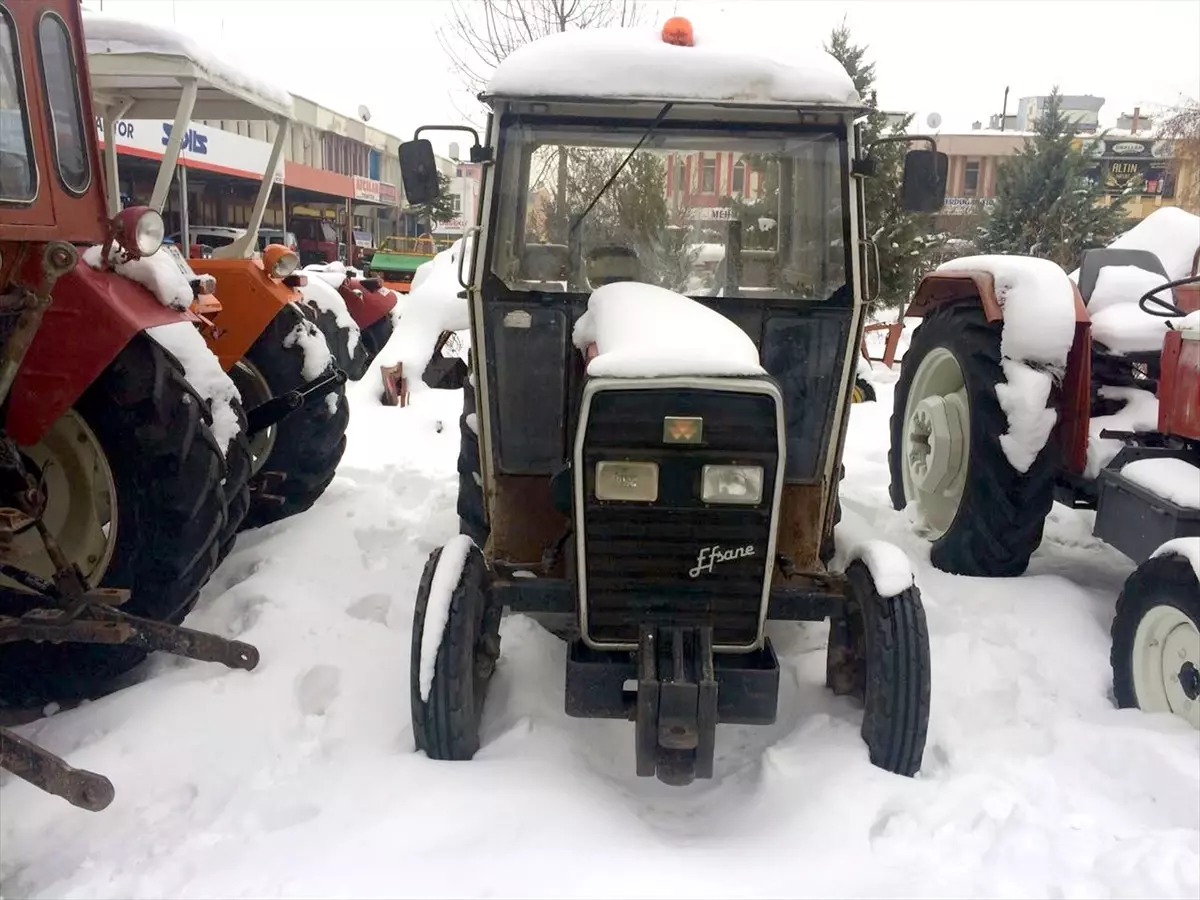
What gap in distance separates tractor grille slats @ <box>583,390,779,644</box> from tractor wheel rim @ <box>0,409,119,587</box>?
1.67 m

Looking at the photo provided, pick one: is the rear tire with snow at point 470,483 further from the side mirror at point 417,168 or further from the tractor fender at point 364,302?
the tractor fender at point 364,302

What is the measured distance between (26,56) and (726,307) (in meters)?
2.25

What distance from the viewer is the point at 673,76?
116 inches

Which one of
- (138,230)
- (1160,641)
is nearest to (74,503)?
(138,230)

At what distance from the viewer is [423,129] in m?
3.32

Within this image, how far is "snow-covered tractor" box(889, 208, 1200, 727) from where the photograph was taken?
305 centimetres

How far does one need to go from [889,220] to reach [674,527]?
589 inches

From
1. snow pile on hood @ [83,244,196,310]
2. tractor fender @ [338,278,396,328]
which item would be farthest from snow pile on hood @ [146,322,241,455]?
tractor fender @ [338,278,396,328]

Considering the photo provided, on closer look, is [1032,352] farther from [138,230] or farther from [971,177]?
[971,177]

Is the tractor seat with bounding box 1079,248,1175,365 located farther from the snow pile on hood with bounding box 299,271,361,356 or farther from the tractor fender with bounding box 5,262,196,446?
the snow pile on hood with bounding box 299,271,361,356

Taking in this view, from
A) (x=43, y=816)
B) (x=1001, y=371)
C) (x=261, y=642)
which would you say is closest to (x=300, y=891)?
(x=43, y=816)

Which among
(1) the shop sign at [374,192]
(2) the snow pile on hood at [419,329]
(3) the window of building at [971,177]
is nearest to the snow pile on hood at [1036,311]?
(2) the snow pile on hood at [419,329]

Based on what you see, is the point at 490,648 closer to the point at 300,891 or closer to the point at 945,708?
the point at 300,891

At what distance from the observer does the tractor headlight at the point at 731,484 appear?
2.56m
